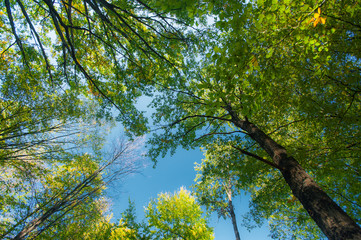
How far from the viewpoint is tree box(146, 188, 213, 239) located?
26.7 feet

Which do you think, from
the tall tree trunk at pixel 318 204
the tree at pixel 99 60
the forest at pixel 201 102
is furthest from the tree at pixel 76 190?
the tall tree trunk at pixel 318 204

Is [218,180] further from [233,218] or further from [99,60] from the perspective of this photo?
[99,60]

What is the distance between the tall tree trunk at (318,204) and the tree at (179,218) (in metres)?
7.06

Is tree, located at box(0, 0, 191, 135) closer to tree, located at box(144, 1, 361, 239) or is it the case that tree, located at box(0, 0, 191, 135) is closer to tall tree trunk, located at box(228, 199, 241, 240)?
tree, located at box(144, 1, 361, 239)

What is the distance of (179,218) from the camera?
8875mm

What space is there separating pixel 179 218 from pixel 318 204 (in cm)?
841

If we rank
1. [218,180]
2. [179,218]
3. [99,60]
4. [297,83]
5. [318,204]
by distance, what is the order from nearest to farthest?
1. [318,204]
2. [297,83]
3. [99,60]
4. [179,218]
5. [218,180]

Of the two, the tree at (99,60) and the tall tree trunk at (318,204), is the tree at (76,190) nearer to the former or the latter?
the tree at (99,60)

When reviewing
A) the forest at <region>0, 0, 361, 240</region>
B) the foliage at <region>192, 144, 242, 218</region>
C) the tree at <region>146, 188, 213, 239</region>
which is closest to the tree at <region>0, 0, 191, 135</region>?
the forest at <region>0, 0, 361, 240</region>

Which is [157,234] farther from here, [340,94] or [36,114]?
[340,94]

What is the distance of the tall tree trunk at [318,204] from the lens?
1.87m

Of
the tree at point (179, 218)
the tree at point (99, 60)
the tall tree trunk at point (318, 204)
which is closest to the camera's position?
the tall tree trunk at point (318, 204)

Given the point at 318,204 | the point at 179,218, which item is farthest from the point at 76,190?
the point at 318,204

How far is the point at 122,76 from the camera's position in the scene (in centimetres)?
532
